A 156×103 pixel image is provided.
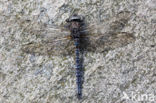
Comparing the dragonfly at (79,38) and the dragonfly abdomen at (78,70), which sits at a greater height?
the dragonfly at (79,38)

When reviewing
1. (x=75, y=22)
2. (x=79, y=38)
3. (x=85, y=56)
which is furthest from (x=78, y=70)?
(x=75, y=22)

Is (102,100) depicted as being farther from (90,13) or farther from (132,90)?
(90,13)

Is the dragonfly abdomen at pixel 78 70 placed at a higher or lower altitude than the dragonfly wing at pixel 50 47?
lower

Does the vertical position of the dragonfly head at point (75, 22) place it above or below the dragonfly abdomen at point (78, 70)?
above

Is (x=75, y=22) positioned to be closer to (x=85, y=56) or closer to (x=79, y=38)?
(x=79, y=38)

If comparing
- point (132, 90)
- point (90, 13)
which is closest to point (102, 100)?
point (132, 90)

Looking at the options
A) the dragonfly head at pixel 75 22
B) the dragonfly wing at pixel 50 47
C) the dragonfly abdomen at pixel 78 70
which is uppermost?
the dragonfly head at pixel 75 22
